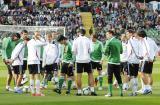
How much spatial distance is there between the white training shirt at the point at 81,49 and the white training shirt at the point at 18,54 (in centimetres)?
219

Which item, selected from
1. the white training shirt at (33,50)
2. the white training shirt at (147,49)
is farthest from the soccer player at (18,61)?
the white training shirt at (147,49)

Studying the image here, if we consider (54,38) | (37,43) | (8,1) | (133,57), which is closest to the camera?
(37,43)

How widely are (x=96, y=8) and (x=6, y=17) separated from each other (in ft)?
41.9

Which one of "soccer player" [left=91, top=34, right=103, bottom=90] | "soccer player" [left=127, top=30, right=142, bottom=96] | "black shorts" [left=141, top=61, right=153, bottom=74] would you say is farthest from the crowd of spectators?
"black shorts" [left=141, top=61, right=153, bottom=74]

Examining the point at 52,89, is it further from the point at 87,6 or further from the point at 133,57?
the point at 87,6

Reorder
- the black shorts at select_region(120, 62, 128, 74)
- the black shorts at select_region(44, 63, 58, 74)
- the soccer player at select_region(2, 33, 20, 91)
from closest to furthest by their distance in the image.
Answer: the soccer player at select_region(2, 33, 20, 91)
the black shorts at select_region(120, 62, 128, 74)
the black shorts at select_region(44, 63, 58, 74)

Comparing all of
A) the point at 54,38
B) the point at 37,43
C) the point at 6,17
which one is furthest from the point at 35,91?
the point at 6,17

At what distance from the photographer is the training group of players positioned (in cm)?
2395

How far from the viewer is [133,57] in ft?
84.5

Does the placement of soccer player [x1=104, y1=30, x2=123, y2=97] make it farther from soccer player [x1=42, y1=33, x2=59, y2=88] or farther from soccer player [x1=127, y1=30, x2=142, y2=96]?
soccer player [x1=42, y1=33, x2=59, y2=88]

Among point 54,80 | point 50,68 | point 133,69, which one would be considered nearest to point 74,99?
point 133,69

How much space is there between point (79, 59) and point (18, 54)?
2569mm

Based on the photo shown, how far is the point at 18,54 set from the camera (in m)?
25.5

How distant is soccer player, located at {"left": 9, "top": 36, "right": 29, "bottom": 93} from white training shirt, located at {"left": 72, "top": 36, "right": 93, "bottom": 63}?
6.69 feet
